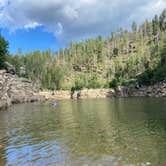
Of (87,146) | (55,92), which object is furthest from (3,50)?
(87,146)

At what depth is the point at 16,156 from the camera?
27734mm

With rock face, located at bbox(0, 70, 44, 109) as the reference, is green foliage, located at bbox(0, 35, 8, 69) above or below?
above

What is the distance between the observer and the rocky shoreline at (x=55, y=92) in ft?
394


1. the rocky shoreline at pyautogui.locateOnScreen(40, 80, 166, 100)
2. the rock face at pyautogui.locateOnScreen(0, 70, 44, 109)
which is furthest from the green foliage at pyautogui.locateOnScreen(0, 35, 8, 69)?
the rocky shoreline at pyautogui.locateOnScreen(40, 80, 166, 100)

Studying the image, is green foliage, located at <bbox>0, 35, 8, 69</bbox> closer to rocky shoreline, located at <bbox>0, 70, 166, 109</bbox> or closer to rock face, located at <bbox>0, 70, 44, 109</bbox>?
rocky shoreline, located at <bbox>0, 70, 166, 109</bbox>

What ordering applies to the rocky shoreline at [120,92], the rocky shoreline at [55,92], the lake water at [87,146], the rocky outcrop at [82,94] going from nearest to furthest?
the lake water at [87,146] < the rocky shoreline at [55,92] < the rocky shoreline at [120,92] < the rocky outcrop at [82,94]

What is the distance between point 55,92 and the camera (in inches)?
7106

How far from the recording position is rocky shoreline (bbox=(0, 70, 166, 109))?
394 ft

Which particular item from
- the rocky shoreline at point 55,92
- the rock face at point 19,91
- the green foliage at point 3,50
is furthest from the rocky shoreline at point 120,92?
the green foliage at point 3,50

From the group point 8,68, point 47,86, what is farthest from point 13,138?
point 47,86

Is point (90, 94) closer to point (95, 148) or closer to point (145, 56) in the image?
point (145, 56)

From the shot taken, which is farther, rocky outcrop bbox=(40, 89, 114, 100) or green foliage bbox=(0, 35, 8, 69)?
rocky outcrop bbox=(40, 89, 114, 100)

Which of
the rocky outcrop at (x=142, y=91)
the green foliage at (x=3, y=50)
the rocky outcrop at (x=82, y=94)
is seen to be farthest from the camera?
the rocky outcrop at (x=82, y=94)

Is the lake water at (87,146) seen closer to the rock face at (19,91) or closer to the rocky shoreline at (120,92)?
the rock face at (19,91)
